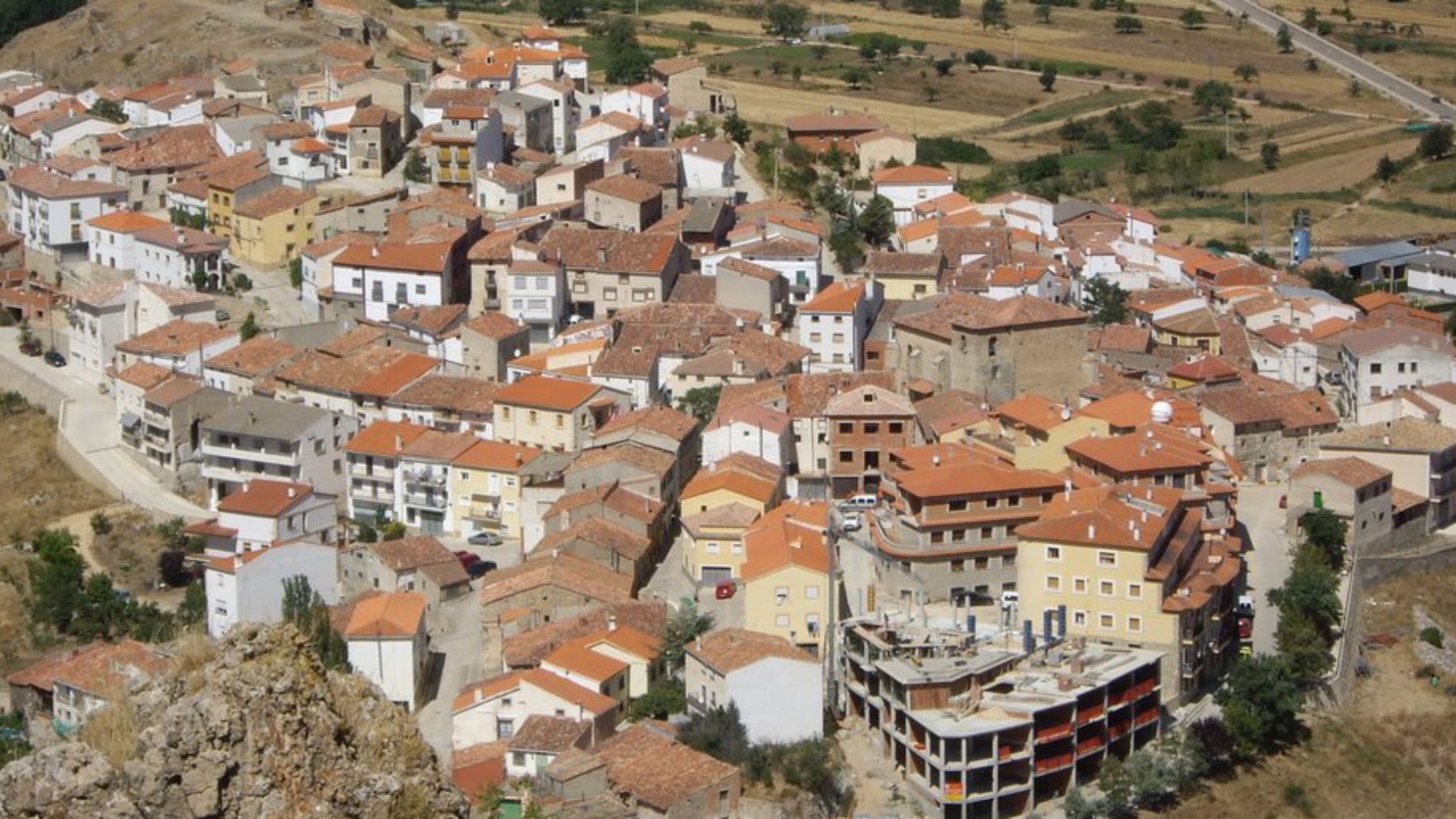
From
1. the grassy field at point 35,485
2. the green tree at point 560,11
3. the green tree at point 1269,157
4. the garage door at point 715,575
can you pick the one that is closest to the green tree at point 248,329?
the grassy field at point 35,485

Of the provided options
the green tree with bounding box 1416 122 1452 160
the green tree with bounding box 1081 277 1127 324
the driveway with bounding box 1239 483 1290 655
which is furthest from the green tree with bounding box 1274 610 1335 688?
the green tree with bounding box 1416 122 1452 160

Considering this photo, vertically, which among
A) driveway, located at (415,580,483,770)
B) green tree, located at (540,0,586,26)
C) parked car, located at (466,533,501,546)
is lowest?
driveway, located at (415,580,483,770)

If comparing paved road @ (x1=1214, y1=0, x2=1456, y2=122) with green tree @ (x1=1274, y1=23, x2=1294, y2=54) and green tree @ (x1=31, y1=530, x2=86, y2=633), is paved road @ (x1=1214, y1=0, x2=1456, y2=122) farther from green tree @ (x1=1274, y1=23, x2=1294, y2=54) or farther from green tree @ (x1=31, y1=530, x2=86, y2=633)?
green tree @ (x1=31, y1=530, x2=86, y2=633)

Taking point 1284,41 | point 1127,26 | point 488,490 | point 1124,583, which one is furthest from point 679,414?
point 1284,41

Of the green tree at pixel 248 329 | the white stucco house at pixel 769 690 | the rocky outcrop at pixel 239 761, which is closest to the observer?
the rocky outcrop at pixel 239 761

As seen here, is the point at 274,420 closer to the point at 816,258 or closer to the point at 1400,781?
the point at 816,258

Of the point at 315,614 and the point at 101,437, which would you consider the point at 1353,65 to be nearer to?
the point at 101,437

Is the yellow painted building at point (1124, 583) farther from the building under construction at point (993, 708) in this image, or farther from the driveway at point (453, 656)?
the driveway at point (453, 656)
